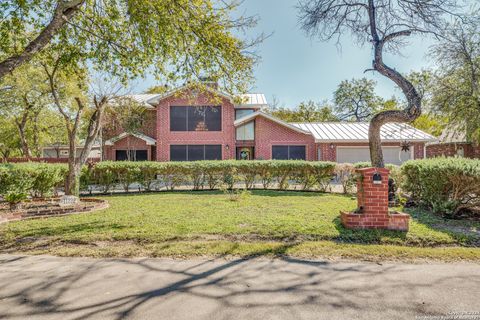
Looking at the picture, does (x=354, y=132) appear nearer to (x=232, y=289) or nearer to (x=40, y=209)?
(x=40, y=209)

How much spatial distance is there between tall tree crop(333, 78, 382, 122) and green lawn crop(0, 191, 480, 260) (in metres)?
34.2

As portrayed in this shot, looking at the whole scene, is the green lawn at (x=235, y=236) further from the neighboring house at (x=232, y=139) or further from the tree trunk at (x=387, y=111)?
the neighboring house at (x=232, y=139)

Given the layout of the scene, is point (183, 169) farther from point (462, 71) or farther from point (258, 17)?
point (462, 71)

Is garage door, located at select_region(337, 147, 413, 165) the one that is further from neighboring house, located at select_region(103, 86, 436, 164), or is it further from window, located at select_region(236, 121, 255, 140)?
window, located at select_region(236, 121, 255, 140)

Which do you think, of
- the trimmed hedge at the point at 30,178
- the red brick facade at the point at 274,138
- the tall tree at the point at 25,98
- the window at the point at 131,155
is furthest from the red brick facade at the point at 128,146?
the trimmed hedge at the point at 30,178

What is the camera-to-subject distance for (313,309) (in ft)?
8.65

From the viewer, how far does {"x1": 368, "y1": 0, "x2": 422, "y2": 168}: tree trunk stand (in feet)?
22.1

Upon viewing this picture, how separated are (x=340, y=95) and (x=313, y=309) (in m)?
40.2

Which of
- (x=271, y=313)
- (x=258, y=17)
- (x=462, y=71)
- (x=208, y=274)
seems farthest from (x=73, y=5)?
(x=462, y=71)

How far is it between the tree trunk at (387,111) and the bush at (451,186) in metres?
1.29

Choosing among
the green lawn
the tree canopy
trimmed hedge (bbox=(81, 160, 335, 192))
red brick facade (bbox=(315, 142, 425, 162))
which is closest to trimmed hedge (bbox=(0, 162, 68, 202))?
trimmed hedge (bbox=(81, 160, 335, 192))

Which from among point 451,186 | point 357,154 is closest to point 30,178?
point 451,186

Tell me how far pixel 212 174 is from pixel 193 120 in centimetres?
779

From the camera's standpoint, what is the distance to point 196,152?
1984 centimetres
